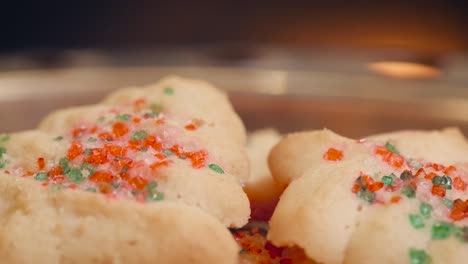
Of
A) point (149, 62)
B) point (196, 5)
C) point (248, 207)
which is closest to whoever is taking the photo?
point (248, 207)

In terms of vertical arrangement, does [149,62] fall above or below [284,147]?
below

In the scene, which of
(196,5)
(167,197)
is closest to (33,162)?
(167,197)

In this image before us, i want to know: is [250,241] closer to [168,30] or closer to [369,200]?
[369,200]

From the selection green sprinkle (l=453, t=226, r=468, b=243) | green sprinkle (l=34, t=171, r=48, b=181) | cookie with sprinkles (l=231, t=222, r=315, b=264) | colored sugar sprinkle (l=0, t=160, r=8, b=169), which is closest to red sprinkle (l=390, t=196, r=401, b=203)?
green sprinkle (l=453, t=226, r=468, b=243)

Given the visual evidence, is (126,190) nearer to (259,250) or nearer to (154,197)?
(154,197)

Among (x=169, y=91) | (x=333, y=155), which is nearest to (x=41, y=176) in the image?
(x=169, y=91)

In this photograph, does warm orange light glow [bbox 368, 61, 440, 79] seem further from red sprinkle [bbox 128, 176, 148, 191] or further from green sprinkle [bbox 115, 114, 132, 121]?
red sprinkle [bbox 128, 176, 148, 191]

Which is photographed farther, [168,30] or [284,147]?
[168,30]
